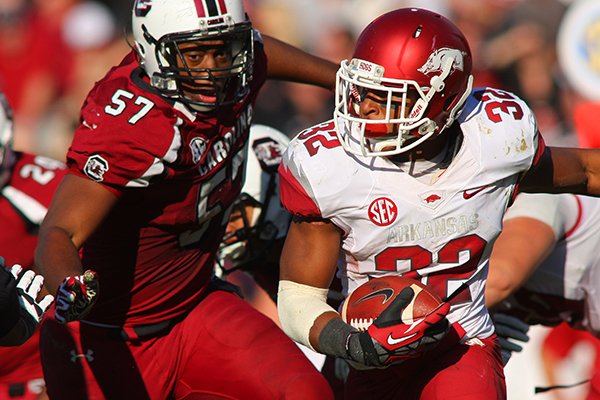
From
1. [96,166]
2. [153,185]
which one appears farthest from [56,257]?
[153,185]

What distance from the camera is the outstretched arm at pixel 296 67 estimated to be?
4.65 metres

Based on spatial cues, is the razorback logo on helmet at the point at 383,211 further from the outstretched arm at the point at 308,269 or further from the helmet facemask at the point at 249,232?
the helmet facemask at the point at 249,232

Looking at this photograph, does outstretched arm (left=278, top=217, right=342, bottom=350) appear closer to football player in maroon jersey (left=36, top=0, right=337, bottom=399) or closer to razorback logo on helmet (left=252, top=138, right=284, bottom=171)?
football player in maroon jersey (left=36, top=0, right=337, bottom=399)

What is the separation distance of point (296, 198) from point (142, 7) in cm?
98

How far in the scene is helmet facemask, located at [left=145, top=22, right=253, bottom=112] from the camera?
13.0 feet

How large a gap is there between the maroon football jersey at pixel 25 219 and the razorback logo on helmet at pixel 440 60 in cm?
223

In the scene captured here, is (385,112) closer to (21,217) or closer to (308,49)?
(21,217)

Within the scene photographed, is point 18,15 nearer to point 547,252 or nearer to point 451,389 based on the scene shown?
point 547,252

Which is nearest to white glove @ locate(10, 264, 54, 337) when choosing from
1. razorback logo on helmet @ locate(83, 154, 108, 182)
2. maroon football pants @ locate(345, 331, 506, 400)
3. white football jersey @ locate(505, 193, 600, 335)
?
razorback logo on helmet @ locate(83, 154, 108, 182)

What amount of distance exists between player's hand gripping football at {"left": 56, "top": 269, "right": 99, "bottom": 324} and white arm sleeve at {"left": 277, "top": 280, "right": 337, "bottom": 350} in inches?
25.0

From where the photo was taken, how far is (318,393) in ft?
12.6

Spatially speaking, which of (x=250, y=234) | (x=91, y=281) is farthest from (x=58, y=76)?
(x=91, y=281)

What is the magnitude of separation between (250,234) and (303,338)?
125 cm

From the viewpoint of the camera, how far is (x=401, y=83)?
3602mm
